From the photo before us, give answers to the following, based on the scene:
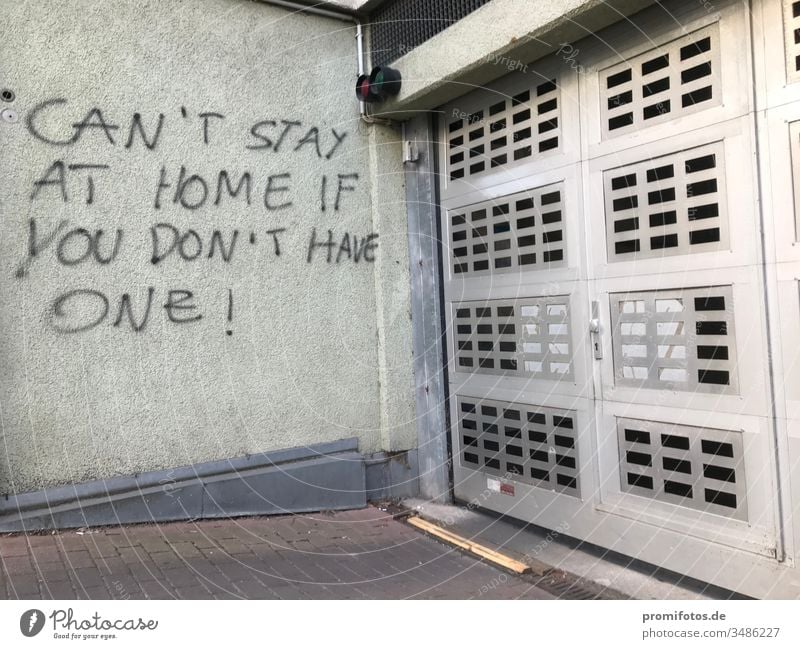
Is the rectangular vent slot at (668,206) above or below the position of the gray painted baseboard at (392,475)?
above

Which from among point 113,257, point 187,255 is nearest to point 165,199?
point 187,255

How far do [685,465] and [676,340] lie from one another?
0.60 m

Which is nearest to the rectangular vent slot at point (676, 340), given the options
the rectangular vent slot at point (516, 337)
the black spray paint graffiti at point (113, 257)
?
the rectangular vent slot at point (516, 337)

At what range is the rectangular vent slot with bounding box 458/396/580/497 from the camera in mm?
3967

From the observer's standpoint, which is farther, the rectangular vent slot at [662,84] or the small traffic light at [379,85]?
the small traffic light at [379,85]

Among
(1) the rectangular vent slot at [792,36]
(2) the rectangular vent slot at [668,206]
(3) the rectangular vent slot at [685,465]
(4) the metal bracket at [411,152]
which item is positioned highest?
(4) the metal bracket at [411,152]

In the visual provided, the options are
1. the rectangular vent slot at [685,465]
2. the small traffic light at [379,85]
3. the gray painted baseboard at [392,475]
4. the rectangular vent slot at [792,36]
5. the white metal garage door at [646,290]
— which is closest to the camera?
the rectangular vent slot at [792,36]

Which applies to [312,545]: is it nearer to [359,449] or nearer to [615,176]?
[359,449]

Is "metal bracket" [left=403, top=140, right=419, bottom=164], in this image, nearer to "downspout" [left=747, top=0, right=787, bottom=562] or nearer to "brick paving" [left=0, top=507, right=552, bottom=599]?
"downspout" [left=747, top=0, right=787, bottom=562]

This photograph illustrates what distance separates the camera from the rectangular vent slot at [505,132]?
3996 millimetres

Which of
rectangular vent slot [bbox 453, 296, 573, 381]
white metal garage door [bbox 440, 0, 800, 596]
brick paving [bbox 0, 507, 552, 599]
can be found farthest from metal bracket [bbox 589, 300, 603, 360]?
brick paving [bbox 0, 507, 552, 599]

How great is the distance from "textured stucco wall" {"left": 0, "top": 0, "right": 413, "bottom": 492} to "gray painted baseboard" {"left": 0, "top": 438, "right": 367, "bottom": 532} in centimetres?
8

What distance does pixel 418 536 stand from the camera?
427cm

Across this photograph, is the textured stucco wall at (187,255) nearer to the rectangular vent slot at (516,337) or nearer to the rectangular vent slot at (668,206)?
the rectangular vent slot at (516,337)
